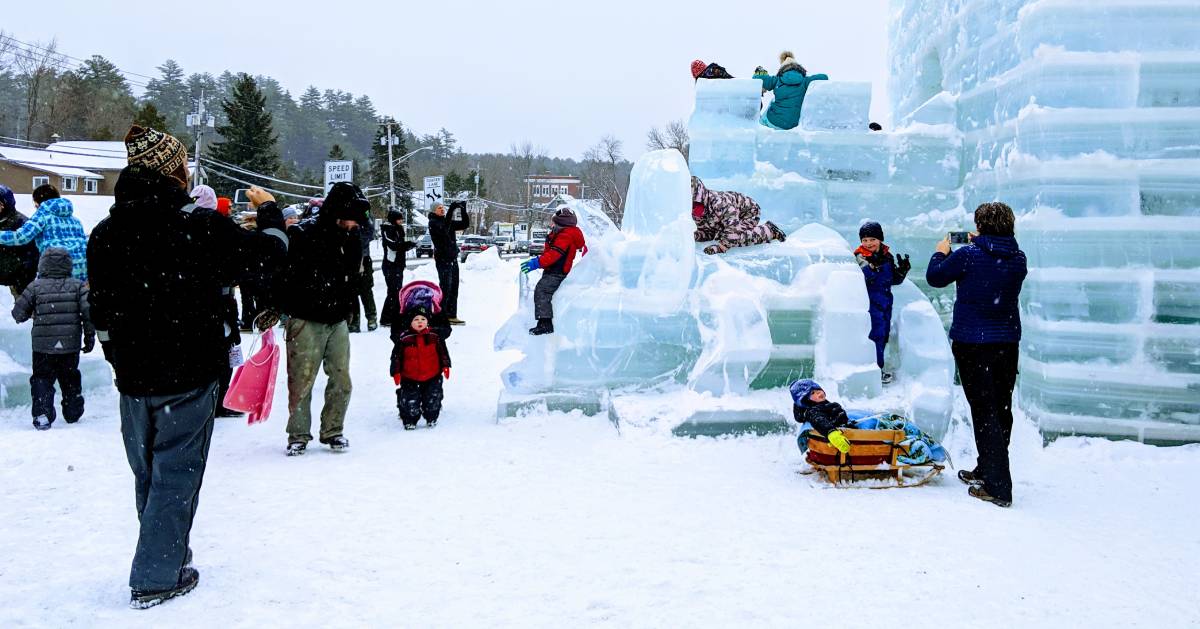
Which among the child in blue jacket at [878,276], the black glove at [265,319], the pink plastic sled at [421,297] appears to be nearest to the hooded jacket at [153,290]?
the black glove at [265,319]

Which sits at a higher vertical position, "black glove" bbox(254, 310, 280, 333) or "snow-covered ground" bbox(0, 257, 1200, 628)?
"black glove" bbox(254, 310, 280, 333)

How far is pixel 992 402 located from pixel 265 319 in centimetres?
469

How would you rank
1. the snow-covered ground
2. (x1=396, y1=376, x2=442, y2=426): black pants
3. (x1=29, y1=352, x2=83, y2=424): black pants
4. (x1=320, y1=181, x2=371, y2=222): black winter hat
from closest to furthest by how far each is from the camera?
the snow-covered ground
(x1=320, y1=181, x2=371, y2=222): black winter hat
(x1=29, y1=352, x2=83, y2=424): black pants
(x1=396, y1=376, x2=442, y2=426): black pants

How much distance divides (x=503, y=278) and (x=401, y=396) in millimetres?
15102

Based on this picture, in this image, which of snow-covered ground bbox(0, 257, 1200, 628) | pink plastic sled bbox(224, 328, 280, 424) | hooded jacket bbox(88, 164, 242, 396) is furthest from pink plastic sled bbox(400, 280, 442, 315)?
hooded jacket bbox(88, 164, 242, 396)

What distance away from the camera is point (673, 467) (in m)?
5.39

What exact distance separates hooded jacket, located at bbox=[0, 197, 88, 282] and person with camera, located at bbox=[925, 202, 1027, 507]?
6.63m

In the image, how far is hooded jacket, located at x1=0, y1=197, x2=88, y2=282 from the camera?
20.9 ft

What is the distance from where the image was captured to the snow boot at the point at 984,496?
4645 millimetres

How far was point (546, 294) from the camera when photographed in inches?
264

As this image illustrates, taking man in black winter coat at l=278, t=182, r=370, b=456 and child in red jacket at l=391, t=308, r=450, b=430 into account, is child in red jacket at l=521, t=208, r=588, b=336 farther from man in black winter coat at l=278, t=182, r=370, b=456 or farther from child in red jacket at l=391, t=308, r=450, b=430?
man in black winter coat at l=278, t=182, r=370, b=456

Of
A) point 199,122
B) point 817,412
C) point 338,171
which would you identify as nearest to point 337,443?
point 817,412

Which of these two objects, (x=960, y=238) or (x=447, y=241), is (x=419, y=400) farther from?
(x=447, y=241)

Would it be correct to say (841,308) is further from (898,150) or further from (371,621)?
(371,621)
